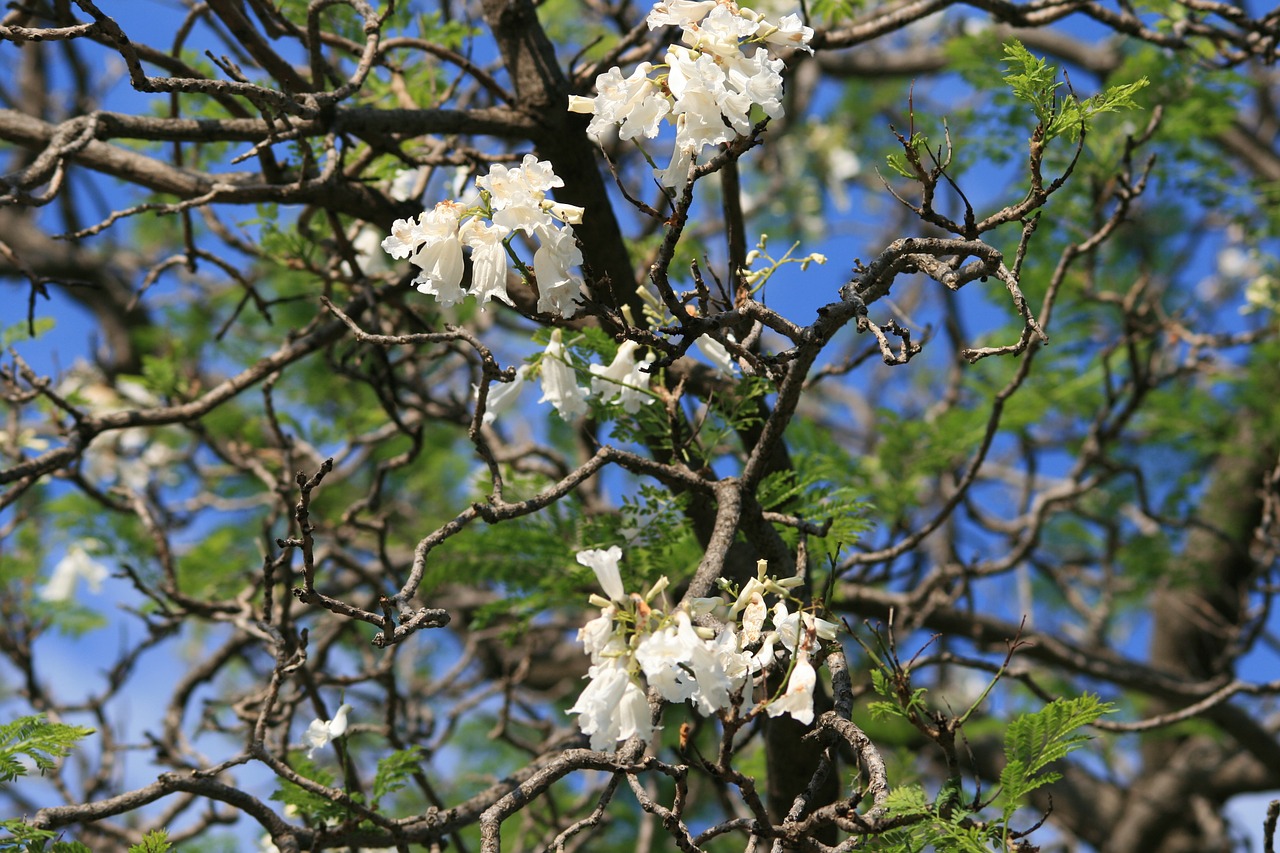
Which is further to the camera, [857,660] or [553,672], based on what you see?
[857,660]

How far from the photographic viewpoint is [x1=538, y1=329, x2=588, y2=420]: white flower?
2.52 m

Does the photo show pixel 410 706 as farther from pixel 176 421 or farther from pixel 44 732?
pixel 44 732

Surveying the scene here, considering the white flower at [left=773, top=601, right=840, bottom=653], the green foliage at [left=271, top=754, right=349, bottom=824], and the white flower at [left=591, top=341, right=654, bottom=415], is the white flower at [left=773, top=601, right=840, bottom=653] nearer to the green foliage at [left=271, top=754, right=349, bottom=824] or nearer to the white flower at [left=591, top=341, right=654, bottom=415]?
the white flower at [left=591, top=341, right=654, bottom=415]

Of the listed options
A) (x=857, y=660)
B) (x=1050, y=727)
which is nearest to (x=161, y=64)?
(x=1050, y=727)

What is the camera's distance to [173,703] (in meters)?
4.46

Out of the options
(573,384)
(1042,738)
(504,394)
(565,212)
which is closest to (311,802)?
(504,394)

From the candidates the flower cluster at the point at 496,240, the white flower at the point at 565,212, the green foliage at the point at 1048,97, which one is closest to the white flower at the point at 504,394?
the flower cluster at the point at 496,240

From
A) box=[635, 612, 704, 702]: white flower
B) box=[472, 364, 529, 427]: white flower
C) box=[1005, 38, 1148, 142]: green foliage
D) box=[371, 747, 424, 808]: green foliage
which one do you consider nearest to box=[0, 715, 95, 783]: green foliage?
box=[371, 747, 424, 808]: green foliage

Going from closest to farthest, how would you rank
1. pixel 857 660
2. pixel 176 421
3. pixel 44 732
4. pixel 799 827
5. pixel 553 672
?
pixel 799 827 → pixel 44 732 → pixel 176 421 → pixel 553 672 → pixel 857 660

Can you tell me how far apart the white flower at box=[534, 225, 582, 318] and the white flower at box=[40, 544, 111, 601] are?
5.15 meters

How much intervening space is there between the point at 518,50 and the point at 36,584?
13.2 feet

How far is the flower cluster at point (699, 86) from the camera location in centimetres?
199

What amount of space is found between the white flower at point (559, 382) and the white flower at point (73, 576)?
188 inches

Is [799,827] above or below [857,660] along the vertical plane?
below
